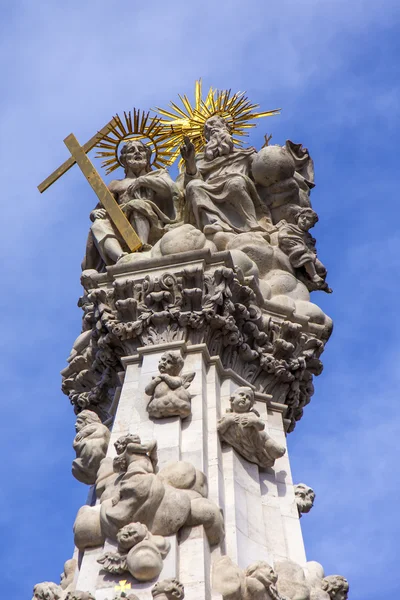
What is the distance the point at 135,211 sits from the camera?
17625mm

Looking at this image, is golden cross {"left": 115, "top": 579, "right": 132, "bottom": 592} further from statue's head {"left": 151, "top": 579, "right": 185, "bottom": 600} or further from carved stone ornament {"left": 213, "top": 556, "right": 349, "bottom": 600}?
carved stone ornament {"left": 213, "top": 556, "right": 349, "bottom": 600}

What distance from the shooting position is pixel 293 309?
15734 mm

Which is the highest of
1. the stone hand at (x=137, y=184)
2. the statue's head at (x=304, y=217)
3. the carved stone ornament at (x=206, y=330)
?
the stone hand at (x=137, y=184)

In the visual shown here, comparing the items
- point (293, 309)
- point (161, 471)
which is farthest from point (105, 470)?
point (293, 309)

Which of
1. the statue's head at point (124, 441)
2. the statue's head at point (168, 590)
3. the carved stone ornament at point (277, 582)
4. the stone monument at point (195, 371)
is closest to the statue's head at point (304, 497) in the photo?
the stone monument at point (195, 371)

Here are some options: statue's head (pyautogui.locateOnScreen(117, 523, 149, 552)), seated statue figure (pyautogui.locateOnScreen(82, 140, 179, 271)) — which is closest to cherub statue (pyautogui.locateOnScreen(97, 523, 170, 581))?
statue's head (pyautogui.locateOnScreen(117, 523, 149, 552))

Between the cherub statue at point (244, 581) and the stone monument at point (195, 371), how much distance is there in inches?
0.6

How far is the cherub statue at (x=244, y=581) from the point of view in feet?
37.1

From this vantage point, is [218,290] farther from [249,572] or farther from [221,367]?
[249,572]

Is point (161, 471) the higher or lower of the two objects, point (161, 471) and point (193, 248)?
the lower

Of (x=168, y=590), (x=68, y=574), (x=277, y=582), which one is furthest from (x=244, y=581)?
(x=68, y=574)

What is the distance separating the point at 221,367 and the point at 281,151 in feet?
16.9

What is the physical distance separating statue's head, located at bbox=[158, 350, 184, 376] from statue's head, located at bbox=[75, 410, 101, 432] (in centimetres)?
137

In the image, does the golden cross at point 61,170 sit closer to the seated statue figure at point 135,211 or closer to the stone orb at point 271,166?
the seated statue figure at point 135,211
